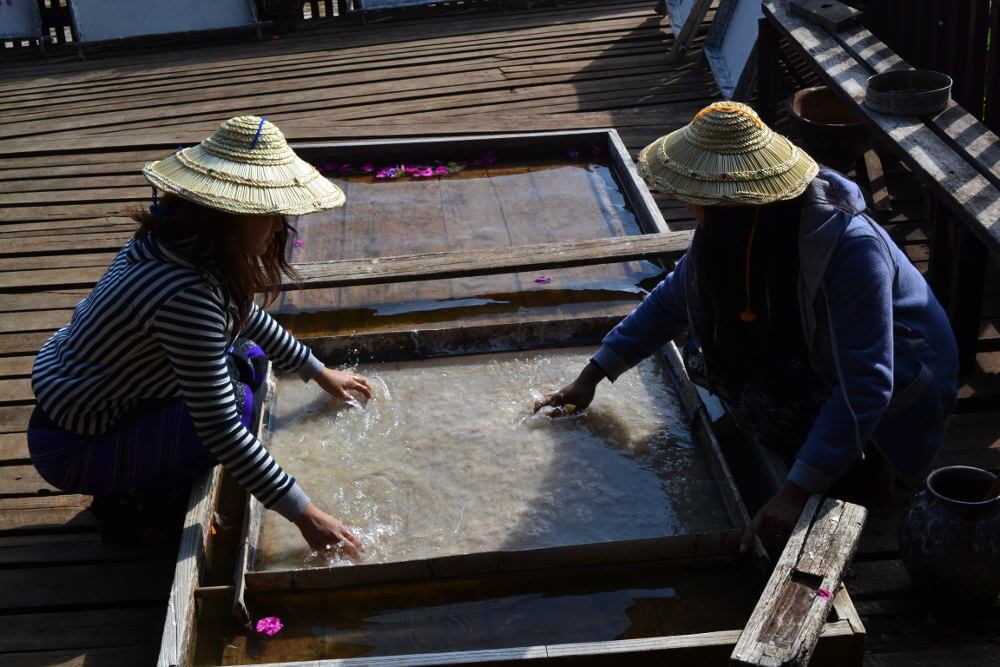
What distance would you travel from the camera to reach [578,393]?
114 inches

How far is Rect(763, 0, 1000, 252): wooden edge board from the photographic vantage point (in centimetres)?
283

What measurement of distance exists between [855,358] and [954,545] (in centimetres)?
46

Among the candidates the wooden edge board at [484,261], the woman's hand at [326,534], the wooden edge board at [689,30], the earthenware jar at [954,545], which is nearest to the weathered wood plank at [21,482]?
the woman's hand at [326,534]

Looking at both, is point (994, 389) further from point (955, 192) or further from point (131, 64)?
point (131, 64)

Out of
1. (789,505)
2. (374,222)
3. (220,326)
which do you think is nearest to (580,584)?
(789,505)

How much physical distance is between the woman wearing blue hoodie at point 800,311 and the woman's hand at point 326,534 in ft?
3.07

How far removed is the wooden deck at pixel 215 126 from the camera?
2.49 meters

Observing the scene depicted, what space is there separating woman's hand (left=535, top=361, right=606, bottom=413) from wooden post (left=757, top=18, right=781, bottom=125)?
2.96 meters

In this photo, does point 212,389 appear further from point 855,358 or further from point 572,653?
point 855,358

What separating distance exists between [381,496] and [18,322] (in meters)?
1.97

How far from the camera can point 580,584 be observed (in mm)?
2371

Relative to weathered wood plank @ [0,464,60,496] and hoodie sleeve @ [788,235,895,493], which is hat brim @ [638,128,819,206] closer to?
hoodie sleeve @ [788,235,895,493]

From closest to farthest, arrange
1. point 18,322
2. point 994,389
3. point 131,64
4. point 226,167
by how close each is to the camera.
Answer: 1. point 226,167
2. point 994,389
3. point 18,322
4. point 131,64

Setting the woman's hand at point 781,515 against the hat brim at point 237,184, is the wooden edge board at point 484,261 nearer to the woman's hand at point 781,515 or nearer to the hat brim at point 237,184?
the hat brim at point 237,184
